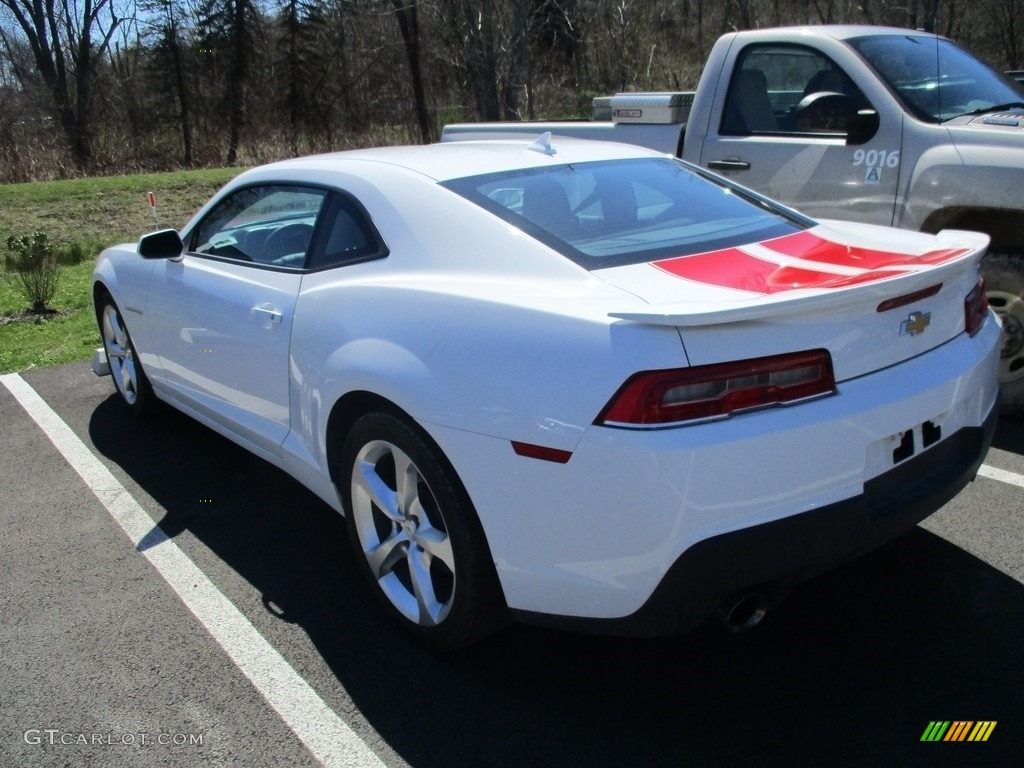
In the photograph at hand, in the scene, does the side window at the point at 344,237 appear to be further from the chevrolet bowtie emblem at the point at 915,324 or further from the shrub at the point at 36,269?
the shrub at the point at 36,269

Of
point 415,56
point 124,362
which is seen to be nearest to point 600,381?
point 124,362

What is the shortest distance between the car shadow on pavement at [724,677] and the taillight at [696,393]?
95cm

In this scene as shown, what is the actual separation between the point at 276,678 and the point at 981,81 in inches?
194

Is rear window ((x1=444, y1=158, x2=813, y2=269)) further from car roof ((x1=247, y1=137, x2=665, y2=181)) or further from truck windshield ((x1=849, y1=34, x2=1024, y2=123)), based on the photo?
truck windshield ((x1=849, y1=34, x2=1024, y2=123))

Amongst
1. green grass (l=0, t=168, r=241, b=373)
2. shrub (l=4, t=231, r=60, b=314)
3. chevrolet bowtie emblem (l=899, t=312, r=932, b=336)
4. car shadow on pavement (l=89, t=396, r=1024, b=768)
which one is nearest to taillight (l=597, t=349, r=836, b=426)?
chevrolet bowtie emblem (l=899, t=312, r=932, b=336)

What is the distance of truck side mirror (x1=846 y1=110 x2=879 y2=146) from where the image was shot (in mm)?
4832

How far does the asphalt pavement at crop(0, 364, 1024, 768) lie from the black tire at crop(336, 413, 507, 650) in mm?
174

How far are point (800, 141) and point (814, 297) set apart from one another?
3.25 m

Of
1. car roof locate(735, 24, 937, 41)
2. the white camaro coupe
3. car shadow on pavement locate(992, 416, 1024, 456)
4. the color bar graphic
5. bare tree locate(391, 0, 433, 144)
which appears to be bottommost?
the color bar graphic

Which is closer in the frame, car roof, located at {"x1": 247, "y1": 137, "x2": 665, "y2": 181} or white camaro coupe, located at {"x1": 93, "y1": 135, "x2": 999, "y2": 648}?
white camaro coupe, located at {"x1": 93, "y1": 135, "x2": 999, "y2": 648}

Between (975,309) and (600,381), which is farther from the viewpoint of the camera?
(975,309)

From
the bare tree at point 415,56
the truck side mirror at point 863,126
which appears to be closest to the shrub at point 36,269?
the truck side mirror at point 863,126

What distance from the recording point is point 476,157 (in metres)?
3.52

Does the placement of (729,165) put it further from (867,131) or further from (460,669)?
(460,669)
